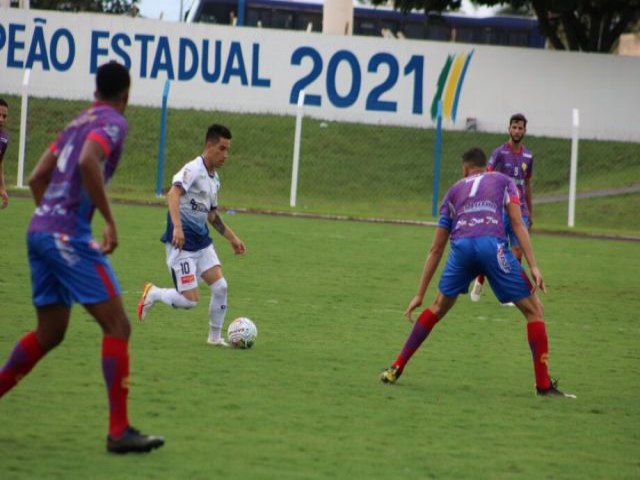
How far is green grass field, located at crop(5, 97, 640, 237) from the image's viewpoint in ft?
99.7

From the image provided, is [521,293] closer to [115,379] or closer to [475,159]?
[475,159]

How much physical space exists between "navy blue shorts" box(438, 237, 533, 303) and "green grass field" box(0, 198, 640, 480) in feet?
2.46

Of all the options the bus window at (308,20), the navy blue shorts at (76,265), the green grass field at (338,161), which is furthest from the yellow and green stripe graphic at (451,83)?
the navy blue shorts at (76,265)

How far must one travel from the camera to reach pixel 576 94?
34125 mm

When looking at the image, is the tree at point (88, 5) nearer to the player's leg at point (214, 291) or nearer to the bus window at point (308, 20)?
the bus window at point (308, 20)

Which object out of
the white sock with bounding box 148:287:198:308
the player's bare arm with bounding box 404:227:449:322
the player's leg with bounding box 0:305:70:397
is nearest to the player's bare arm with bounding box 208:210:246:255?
the white sock with bounding box 148:287:198:308

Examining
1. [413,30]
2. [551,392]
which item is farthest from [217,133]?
[413,30]

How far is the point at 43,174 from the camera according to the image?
6.91 m

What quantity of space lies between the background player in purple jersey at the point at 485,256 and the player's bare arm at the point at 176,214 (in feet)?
6.51

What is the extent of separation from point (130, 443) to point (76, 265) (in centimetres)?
97

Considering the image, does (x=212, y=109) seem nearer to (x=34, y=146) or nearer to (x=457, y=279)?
(x=34, y=146)

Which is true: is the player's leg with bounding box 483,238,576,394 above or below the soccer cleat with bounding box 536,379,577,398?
above

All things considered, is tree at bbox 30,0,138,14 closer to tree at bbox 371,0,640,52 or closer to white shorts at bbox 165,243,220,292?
tree at bbox 371,0,640,52

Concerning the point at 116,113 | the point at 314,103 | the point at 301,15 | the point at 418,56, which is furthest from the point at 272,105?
the point at 116,113
